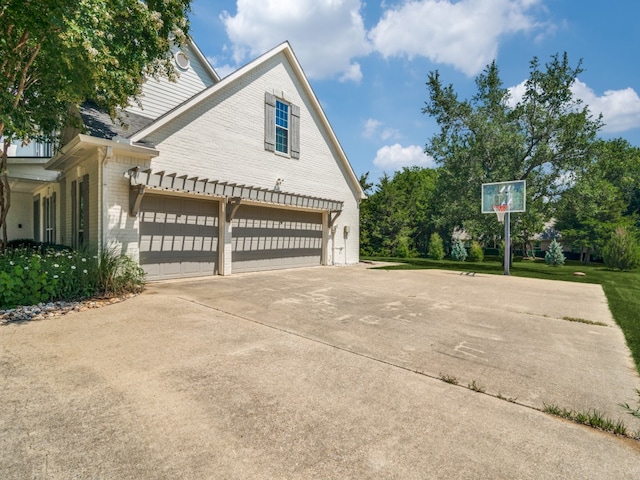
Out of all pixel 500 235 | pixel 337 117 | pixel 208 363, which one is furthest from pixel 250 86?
pixel 500 235

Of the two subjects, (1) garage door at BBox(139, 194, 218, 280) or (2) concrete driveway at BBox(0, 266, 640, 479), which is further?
(1) garage door at BBox(139, 194, 218, 280)

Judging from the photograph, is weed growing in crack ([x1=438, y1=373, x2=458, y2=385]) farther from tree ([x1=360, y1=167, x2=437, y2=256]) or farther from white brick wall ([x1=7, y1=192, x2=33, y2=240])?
tree ([x1=360, y1=167, x2=437, y2=256])

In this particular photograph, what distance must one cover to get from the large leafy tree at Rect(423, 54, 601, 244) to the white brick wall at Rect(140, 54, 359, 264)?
853cm

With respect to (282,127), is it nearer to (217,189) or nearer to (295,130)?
(295,130)

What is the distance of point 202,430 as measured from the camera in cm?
231

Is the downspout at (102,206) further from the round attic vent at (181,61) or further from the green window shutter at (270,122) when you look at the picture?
the round attic vent at (181,61)

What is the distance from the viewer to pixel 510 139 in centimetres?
1772

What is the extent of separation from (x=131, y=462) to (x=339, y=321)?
376 centimetres

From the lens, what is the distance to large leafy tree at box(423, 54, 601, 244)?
17578 millimetres

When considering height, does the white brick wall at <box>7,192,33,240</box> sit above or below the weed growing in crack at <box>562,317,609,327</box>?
above

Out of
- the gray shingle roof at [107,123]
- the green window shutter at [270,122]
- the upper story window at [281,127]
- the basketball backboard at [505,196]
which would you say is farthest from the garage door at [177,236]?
the basketball backboard at [505,196]

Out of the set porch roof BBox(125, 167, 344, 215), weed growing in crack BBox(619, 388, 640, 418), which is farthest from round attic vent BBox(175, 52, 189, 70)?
weed growing in crack BBox(619, 388, 640, 418)

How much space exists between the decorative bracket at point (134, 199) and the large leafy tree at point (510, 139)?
1731cm

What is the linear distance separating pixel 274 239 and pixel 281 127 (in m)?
4.46
